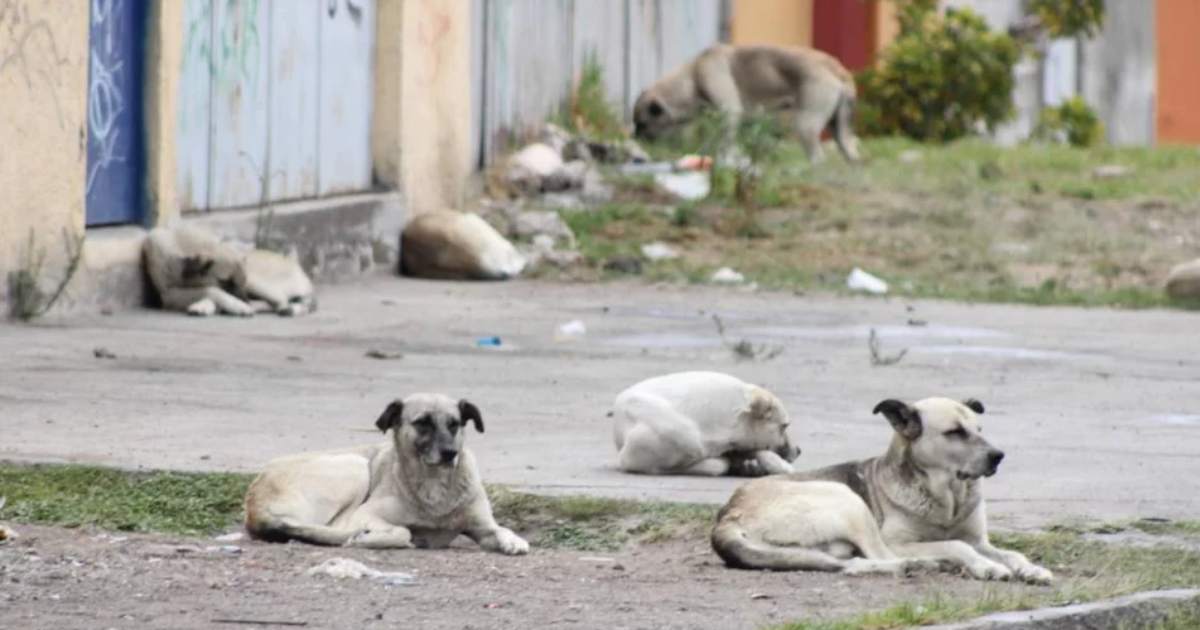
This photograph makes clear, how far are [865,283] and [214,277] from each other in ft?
15.1

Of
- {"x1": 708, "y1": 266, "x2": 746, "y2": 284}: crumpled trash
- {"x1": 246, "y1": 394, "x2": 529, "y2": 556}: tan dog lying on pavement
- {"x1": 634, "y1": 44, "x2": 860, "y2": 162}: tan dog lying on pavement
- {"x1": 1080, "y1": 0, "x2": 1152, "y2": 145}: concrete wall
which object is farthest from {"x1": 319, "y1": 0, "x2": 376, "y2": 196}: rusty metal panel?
{"x1": 1080, "y1": 0, "x2": 1152, "y2": 145}: concrete wall

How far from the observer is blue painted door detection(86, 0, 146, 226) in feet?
41.9

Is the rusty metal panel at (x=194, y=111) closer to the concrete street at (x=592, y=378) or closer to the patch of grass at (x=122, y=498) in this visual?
the concrete street at (x=592, y=378)

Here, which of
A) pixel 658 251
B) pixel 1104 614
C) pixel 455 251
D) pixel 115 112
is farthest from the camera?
pixel 658 251

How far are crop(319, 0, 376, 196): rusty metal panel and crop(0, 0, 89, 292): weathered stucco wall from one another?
11.6 feet

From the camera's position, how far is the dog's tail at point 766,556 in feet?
21.2

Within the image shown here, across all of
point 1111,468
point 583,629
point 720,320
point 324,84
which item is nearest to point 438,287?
point 324,84

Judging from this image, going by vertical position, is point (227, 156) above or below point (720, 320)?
above

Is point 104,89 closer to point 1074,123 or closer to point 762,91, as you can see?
point 762,91

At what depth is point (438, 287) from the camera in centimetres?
1580

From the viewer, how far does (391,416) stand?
6.90 meters

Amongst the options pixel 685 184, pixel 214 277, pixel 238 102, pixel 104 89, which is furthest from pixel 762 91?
pixel 104 89

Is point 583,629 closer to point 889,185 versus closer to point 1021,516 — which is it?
point 1021,516

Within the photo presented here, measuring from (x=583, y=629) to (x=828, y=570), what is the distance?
115 cm
